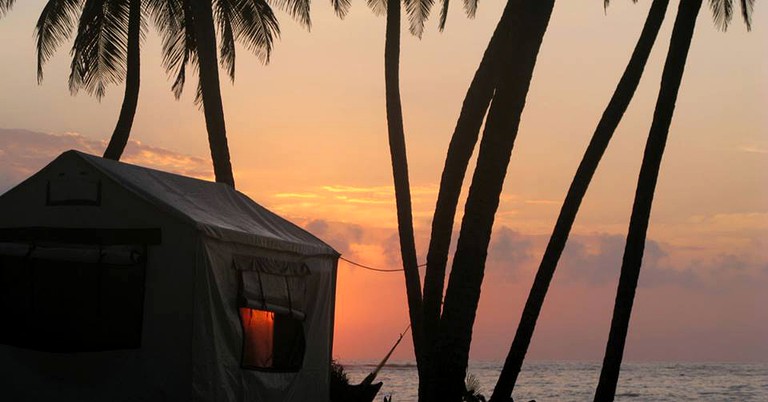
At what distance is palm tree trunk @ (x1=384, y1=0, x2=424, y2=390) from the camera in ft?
66.3

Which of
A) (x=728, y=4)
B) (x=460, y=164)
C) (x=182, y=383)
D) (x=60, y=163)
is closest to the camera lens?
(x=182, y=383)

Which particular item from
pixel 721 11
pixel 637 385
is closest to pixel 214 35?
pixel 721 11

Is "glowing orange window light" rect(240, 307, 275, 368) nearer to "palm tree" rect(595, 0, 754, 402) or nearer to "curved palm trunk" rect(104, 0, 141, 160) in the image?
"palm tree" rect(595, 0, 754, 402)

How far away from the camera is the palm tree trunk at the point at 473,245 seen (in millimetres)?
11641

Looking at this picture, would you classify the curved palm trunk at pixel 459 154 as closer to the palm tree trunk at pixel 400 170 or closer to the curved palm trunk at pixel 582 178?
the curved palm trunk at pixel 582 178

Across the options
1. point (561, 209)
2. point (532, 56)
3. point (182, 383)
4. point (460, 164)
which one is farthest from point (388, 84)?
point (182, 383)

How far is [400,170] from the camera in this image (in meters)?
21.0

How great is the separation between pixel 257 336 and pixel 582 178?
633cm

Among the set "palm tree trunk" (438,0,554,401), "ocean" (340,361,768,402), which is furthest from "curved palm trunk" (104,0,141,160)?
"ocean" (340,361,768,402)

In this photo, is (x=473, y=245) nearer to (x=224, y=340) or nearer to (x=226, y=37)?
(x=224, y=340)

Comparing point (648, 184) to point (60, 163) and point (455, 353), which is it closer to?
point (455, 353)

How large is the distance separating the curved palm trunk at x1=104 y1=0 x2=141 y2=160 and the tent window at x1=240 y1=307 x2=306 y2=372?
11.2 m

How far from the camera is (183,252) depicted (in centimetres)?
1155

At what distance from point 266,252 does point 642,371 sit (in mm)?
69248
